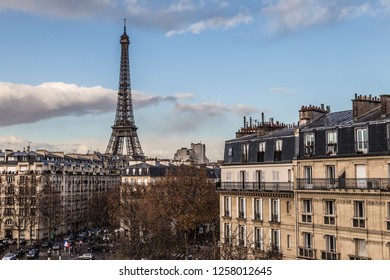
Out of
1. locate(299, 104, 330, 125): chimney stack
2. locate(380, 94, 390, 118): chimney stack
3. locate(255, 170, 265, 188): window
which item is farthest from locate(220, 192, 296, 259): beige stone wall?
locate(380, 94, 390, 118): chimney stack

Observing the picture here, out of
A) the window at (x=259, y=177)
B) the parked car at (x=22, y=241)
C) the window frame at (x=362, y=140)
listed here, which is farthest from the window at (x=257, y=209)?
the parked car at (x=22, y=241)

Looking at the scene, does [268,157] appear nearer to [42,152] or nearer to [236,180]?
[236,180]

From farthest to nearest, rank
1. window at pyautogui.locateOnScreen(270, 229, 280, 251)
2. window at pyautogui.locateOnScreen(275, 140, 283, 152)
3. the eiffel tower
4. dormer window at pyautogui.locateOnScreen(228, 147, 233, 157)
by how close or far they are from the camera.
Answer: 1. the eiffel tower
2. dormer window at pyautogui.locateOnScreen(228, 147, 233, 157)
3. window at pyautogui.locateOnScreen(275, 140, 283, 152)
4. window at pyautogui.locateOnScreen(270, 229, 280, 251)

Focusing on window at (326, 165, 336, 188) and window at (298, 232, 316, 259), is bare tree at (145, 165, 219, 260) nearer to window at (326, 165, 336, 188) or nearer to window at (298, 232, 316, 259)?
window at (298, 232, 316, 259)

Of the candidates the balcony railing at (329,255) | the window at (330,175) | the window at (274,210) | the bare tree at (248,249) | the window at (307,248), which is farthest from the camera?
the window at (274,210)

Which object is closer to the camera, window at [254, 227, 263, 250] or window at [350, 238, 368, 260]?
window at [350, 238, 368, 260]

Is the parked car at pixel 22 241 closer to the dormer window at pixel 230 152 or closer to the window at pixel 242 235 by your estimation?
the dormer window at pixel 230 152

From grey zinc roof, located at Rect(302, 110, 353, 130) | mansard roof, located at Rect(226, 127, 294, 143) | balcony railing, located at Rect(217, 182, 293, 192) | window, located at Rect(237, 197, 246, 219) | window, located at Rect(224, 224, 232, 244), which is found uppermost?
grey zinc roof, located at Rect(302, 110, 353, 130)
